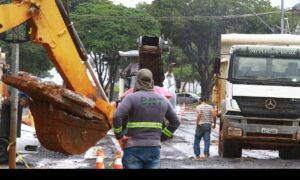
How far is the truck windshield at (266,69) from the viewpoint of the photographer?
17031mm

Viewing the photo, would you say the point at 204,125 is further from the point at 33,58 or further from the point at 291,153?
the point at 33,58

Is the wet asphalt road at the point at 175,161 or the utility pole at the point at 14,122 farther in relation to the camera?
the wet asphalt road at the point at 175,161

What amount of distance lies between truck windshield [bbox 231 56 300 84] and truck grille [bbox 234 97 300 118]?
0.47 m

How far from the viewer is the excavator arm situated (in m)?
9.95

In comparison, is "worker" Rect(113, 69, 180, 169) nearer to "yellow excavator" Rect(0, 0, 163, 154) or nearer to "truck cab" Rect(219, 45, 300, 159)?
"yellow excavator" Rect(0, 0, 163, 154)

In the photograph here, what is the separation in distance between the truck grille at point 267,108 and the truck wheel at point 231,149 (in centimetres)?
86

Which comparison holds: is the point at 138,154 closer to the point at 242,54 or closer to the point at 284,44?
the point at 242,54

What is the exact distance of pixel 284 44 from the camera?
762 inches

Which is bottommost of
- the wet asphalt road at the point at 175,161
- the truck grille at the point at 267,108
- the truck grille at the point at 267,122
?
the wet asphalt road at the point at 175,161

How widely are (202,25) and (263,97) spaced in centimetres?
4519

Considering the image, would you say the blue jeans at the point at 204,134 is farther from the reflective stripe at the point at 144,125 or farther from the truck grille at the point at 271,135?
the reflective stripe at the point at 144,125

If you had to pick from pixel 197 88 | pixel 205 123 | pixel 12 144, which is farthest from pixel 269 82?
pixel 197 88

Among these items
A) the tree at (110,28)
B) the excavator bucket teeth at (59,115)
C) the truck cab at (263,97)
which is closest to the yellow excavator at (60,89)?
the excavator bucket teeth at (59,115)

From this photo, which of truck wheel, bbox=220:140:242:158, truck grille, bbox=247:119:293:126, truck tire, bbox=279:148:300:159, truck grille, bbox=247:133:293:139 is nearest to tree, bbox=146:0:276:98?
truck tire, bbox=279:148:300:159
